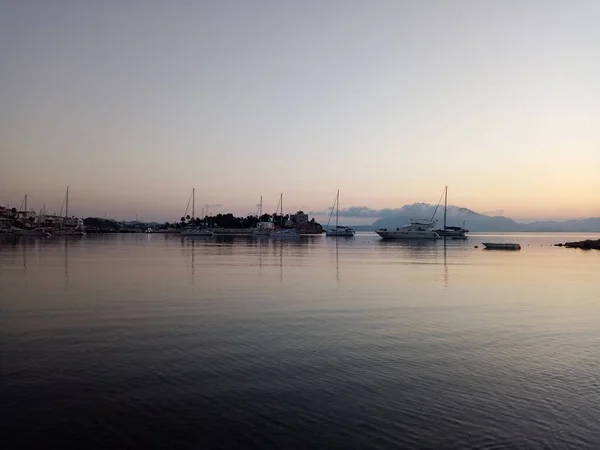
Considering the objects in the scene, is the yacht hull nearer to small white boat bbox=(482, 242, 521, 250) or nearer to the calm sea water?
small white boat bbox=(482, 242, 521, 250)

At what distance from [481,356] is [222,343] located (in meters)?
7.93

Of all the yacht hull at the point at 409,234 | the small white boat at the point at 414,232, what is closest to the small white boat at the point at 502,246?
the yacht hull at the point at 409,234

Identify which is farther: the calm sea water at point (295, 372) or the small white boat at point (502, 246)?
the small white boat at point (502, 246)

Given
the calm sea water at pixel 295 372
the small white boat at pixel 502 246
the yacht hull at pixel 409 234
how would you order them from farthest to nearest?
the yacht hull at pixel 409 234 → the small white boat at pixel 502 246 → the calm sea water at pixel 295 372

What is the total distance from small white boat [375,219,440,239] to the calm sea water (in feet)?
453

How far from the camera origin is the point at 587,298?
94.2 ft

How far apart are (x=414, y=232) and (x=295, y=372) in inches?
6104

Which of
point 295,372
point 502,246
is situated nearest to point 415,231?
point 502,246

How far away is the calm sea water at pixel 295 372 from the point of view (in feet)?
30.0

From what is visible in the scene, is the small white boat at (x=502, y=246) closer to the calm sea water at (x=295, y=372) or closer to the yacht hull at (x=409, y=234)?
the yacht hull at (x=409, y=234)

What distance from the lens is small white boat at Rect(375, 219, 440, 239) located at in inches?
6403

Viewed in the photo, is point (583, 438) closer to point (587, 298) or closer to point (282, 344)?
point (282, 344)

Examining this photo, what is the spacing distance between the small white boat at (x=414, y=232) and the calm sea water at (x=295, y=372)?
453ft

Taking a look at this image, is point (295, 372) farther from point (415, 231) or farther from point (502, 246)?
point (415, 231)
